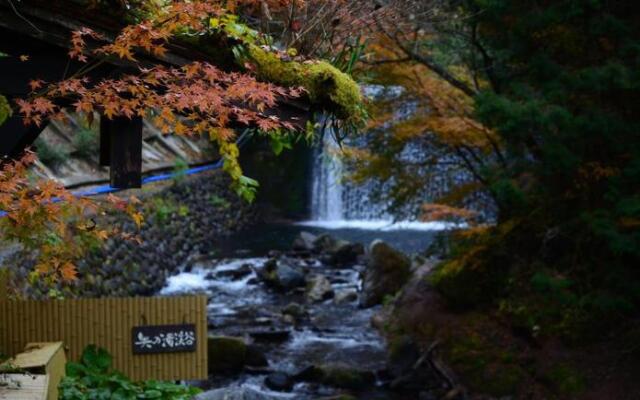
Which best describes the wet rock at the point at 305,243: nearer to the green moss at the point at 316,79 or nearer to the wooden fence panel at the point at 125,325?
the wooden fence panel at the point at 125,325

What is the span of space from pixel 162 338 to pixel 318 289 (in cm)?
995

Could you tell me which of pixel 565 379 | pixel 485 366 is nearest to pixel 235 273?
pixel 485 366

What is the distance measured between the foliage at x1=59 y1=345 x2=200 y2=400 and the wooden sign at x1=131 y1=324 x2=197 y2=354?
25 cm

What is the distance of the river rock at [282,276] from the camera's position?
1647 cm

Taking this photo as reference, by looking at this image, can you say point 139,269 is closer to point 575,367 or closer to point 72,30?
point 575,367

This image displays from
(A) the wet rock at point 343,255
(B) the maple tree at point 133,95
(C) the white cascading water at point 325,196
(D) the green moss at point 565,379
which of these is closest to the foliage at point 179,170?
(A) the wet rock at point 343,255

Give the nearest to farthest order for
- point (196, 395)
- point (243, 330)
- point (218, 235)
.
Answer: point (196, 395), point (243, 330), point (218, 235)

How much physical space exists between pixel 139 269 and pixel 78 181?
2097 mm

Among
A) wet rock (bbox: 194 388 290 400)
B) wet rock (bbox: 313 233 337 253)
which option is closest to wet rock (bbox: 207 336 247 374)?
wet rock (bbox: 194 388 290 400)

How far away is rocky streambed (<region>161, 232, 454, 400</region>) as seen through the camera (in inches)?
415

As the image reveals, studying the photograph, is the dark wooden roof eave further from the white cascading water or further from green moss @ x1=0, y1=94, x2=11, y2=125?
the white cascading water

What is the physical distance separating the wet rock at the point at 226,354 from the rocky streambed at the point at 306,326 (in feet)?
0.05

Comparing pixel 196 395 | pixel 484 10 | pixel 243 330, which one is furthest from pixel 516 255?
pixel 196 395

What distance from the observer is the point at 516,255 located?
11.3m
